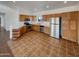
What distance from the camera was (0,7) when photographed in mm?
11883

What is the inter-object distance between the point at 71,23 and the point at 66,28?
63 cm

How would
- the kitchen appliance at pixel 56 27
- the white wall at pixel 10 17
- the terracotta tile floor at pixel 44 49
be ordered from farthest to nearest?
the white wall at pixel 10 17
the kitchen appliance at pixel 56 27
the terracotta tile floor at pixel 44 49

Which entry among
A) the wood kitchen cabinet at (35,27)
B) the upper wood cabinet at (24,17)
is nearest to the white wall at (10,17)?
the upper wood cabinet at (24,17)

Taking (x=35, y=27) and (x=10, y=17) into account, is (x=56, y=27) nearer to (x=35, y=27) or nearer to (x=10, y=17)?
(x=35, y=27)

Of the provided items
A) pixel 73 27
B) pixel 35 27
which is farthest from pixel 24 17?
pixel 73 27

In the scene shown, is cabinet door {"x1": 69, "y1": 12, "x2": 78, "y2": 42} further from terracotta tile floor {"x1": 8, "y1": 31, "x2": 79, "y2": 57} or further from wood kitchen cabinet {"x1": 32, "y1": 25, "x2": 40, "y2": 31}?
wood kitchen cabinet {"x1": 32, "y1": 25, "x2": 40, "y2": 31}

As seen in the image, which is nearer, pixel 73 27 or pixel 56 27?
pixel 73 27

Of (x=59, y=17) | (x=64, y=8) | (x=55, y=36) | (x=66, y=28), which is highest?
(x=64, y=8)

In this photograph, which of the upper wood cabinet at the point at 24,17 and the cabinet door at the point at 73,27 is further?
the upper wood cabinet at the point at 24,17

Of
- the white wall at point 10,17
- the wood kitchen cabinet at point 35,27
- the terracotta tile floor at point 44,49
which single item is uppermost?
the white wall at point 10,17

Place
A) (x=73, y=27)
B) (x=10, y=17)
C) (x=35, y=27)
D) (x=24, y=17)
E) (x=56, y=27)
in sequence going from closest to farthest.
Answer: (x=73, y=27), (x=56, y=27), (x=10, y=17), (x=35, y=27), (x=24, y=17)

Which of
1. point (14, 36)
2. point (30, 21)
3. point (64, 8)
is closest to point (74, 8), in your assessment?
point (64, 8)

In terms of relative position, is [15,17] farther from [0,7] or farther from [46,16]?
[46,16]

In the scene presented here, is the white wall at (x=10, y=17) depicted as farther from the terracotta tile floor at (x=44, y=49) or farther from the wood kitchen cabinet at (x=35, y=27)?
the terracotta tile floor at (x=44, y=49)
